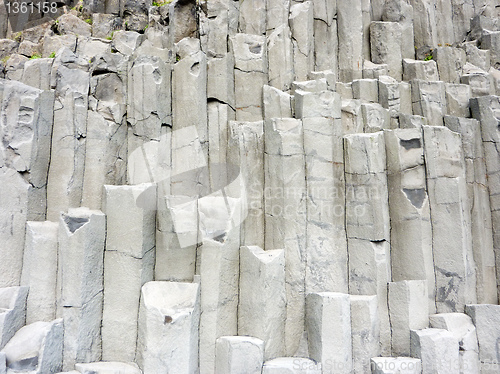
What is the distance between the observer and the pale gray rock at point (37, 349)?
235 inches

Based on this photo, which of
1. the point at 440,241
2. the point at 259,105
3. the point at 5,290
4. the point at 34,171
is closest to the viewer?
the point at 5,290

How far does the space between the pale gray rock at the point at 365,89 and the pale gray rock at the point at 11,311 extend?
23.2 feet

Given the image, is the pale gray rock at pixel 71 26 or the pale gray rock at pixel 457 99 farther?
the pale gray rock at pixel 71 26

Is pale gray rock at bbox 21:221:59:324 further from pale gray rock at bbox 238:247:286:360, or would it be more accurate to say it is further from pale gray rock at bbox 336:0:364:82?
pale gray rock at bbox 336:0:364:82

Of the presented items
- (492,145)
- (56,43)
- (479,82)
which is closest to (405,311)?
(492,145)

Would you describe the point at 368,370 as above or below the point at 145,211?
below

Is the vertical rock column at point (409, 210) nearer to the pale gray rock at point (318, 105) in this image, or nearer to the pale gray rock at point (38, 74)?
the pale gray rock at point (318, 105)

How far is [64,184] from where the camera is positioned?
7.11 m

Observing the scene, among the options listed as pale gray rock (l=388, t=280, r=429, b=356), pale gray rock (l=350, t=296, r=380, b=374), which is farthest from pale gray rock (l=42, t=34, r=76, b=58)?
pale gray rock (l=388, t=280, r=429, b=356)

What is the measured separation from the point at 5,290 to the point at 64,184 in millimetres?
1844

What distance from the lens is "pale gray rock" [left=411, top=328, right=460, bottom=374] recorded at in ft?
21.6

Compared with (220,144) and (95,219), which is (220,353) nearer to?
(95,219)

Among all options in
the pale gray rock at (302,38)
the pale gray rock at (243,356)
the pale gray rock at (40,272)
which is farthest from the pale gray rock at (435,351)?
the pale gray rock at (40,272)

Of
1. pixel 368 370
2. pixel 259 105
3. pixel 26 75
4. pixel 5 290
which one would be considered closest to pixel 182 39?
pixel 259 105
